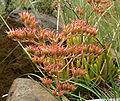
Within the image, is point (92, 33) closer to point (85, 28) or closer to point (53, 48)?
point (85, 28)

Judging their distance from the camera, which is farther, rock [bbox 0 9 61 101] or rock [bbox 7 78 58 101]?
rock [bbox 0 9 61 101]

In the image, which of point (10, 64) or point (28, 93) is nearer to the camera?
point (28, 93)

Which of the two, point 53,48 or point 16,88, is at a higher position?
point 53,48

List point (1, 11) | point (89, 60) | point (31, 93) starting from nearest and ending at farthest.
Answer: point (31, 93) < point (89, 60) < point (1, 11)

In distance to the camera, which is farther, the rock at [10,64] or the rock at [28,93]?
the rock at [10,64]

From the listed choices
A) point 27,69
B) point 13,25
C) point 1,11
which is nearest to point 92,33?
point 27,69

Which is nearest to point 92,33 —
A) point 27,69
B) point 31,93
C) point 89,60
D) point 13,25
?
point 31,93

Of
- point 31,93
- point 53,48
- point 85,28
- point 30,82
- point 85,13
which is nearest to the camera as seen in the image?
point 53,48

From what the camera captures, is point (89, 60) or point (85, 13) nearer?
point (89, 60)

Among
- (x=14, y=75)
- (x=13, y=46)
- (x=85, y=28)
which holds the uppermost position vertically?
(x=85, y=28)
